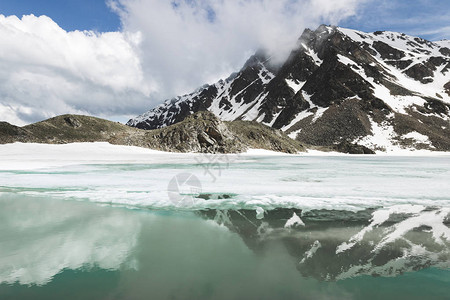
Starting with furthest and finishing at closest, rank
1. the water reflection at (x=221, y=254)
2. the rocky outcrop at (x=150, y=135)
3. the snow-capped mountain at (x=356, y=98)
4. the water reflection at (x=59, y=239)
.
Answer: the snow-capped mountain at (x=356, y=98)
the rocky outcrop at (x=150, y=135)
the water reflection at (x=59, y=239)
the water reflection at (x=221, y=254)

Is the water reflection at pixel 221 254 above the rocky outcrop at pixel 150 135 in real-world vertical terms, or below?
below

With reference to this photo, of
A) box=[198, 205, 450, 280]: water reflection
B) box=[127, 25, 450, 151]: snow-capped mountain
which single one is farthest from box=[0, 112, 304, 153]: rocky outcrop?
box=[198, 205, 450, 280]: water reflection

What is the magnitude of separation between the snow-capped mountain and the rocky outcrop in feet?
165

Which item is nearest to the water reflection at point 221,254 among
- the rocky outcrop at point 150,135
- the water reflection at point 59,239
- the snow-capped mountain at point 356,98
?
the water reflection at point 59,239

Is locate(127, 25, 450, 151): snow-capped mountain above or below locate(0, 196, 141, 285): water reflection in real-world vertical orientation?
above

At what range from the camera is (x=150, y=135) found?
6219 centimetres

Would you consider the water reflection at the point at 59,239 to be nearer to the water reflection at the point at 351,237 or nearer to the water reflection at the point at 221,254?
the water reflection at the point at 221,254

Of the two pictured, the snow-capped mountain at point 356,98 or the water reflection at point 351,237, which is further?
the snow-capped mountain at point 356,98

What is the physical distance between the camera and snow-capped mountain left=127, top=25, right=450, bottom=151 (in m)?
102

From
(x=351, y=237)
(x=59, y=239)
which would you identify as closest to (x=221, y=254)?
(x=351, y=237)

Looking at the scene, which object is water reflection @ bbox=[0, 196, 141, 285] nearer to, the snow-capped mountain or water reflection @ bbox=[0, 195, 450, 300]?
water reflection @ bbox=[0, 195, 450, 300]

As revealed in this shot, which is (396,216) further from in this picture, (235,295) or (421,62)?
(421,62)

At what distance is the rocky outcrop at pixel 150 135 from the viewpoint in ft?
190

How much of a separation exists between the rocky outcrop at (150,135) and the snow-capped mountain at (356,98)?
5025cm
